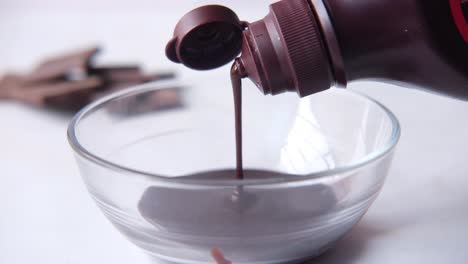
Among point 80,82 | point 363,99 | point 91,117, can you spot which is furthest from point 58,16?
point 363,99

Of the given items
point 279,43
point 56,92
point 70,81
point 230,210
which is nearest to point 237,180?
point 230,210

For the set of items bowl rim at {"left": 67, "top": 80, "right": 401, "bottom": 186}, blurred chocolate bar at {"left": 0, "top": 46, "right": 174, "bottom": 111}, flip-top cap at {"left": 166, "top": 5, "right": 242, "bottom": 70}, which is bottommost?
blurred chocolate bar at {"left": 0, "top": 46, "right": 174, "bottom": 111}

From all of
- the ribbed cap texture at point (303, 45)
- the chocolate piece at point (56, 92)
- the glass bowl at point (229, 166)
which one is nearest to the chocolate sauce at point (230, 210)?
the glass bowl at point (229, 166)

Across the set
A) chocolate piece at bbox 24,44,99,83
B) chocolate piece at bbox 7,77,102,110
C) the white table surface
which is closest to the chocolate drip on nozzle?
the white table surface

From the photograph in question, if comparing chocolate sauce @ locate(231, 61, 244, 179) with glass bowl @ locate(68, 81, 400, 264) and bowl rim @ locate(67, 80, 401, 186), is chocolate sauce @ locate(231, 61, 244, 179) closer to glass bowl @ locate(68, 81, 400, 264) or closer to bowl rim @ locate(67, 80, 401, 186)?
glass bowl @ locate(68, 81, 400, 264)

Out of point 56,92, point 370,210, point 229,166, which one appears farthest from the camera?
point 56,92

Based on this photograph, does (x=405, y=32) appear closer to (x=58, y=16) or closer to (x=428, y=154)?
(x=428, y=154)

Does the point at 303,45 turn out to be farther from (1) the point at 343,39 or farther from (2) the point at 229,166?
(2) the point at 229,166
